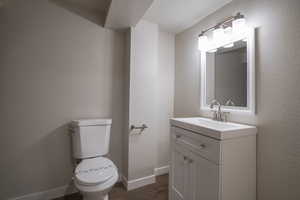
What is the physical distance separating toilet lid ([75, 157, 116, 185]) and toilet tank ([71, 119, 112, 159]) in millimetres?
109

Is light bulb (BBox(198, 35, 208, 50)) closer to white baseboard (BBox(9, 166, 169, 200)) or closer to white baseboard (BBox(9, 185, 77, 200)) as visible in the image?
white baseboard (BBox(9, 166, 169, 200))

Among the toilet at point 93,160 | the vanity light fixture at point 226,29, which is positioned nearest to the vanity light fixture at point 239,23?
the vanity light fixture at point 226,29

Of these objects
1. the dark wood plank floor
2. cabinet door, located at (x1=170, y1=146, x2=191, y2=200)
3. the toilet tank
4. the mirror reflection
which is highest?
the mirror reflection

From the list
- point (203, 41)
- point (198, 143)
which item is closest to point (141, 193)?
point (198, 143)

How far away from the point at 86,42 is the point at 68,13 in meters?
0.37

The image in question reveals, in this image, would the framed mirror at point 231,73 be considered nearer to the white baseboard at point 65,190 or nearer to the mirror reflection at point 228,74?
the mirror reflection at point 228,74

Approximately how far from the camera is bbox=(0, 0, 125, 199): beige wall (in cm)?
147

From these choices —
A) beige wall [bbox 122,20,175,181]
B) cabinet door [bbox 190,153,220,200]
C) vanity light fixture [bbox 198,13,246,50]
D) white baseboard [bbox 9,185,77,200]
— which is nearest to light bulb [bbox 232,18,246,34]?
vanity light fixture [bbox 198,13,246,50]

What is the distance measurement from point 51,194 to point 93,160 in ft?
2.26

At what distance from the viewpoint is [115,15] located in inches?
63.6

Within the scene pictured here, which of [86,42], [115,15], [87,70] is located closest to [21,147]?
[87,70]

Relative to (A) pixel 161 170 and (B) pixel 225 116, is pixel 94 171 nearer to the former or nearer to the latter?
(A) pixel 161 170

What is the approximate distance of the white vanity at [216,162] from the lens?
1042 mm

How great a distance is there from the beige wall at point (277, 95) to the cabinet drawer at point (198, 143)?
47 cm
